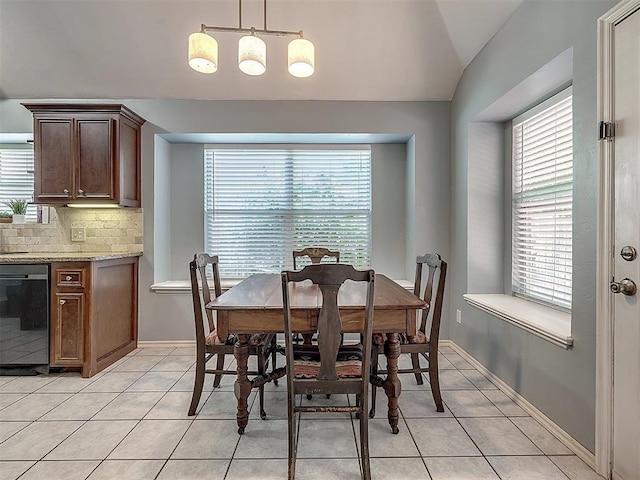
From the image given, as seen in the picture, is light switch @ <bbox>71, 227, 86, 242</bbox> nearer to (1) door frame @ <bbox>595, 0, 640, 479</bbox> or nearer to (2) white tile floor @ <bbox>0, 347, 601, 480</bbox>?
(2) white tile floor @ <bbox>0, 347, 601, 480</bbox>

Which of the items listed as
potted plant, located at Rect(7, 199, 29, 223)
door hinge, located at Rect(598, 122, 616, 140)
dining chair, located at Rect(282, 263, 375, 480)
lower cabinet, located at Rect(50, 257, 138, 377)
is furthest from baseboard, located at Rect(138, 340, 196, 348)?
door hinge, located at Rect(598, 122, 616, 140)

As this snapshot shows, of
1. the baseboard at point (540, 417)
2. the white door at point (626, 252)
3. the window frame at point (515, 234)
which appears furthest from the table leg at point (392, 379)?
the window frame at point (515, 234)

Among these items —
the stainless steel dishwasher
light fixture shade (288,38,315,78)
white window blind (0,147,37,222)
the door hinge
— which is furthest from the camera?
white window blind (0,147,37,222)

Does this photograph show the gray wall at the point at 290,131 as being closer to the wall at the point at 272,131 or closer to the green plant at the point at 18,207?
the wall at the point at 272,131

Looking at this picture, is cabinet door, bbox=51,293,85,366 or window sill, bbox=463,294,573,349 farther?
cabinet door, bbox=51,293,85,366

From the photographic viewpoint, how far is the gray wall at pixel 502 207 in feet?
5.94

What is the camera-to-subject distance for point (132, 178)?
11.4 feet

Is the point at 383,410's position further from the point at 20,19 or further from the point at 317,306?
the point at 20,19

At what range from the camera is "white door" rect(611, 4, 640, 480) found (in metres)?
1.54

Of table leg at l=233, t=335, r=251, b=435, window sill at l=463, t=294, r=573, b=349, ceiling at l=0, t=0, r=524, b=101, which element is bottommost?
table leg at l=233, t=335, r=251, b=435

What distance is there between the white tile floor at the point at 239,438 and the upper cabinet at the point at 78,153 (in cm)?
158

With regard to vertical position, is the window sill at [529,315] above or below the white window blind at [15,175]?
below

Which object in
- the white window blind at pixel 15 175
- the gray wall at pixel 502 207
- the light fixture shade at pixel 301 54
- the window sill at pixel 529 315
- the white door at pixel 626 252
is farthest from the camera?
the white window blind at pixel 15 175

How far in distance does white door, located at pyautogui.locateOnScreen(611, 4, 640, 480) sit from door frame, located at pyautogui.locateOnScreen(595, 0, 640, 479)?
2cm
